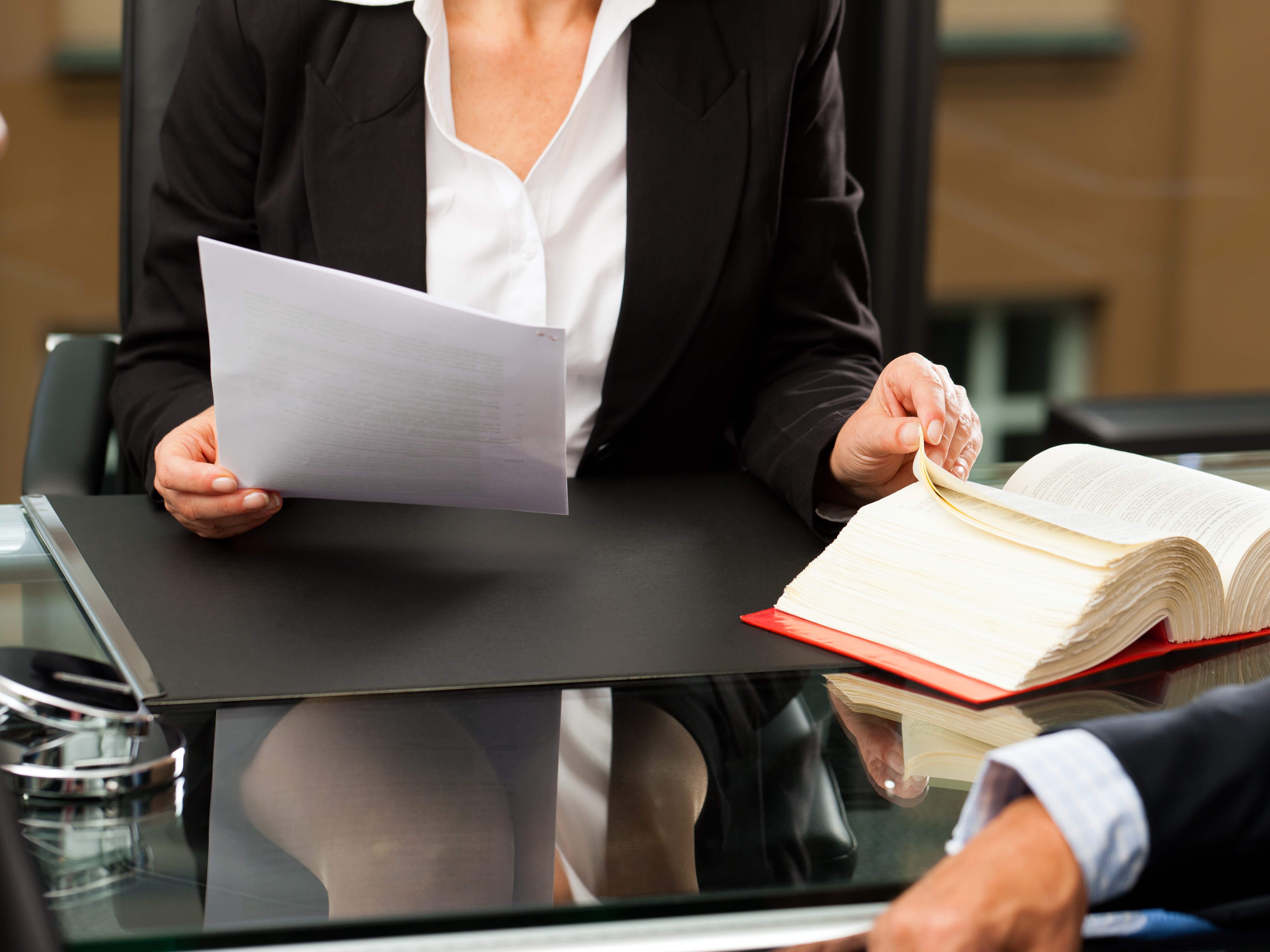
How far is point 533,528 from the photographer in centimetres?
86

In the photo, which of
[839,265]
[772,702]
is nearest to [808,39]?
[839,265]

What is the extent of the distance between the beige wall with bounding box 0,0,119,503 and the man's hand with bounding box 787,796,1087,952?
2.18m

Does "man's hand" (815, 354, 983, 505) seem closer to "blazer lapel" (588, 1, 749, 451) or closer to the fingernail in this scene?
the fingernail

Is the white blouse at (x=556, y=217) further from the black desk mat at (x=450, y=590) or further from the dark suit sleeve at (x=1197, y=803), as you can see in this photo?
the dark suit sleeve at (x=1197, y=803)

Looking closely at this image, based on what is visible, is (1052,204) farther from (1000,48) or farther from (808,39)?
(808,39)

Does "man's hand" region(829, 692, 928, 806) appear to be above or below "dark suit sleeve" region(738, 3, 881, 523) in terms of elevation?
below

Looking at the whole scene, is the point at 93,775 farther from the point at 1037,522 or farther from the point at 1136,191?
the point at 1136,191

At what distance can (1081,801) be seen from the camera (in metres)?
0.45

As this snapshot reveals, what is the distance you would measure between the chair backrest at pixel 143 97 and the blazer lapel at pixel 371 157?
0.30 metres

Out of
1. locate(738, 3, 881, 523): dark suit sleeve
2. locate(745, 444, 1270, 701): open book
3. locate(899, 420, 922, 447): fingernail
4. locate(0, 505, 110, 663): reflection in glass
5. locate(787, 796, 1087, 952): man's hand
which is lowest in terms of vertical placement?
locate(787, 796, 1087, 952): man's hand

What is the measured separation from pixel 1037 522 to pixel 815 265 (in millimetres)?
562

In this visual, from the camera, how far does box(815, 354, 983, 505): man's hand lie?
2.61 feet

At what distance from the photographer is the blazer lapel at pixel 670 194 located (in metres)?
1.09

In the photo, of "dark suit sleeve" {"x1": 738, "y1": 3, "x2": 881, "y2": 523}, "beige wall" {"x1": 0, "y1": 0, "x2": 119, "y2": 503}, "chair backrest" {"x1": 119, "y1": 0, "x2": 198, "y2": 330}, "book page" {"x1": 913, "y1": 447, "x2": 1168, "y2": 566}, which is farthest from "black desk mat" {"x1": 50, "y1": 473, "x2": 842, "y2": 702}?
"beige wall" {"x1": 0, "y1": 0, "x2": 119, "y2": 503}
